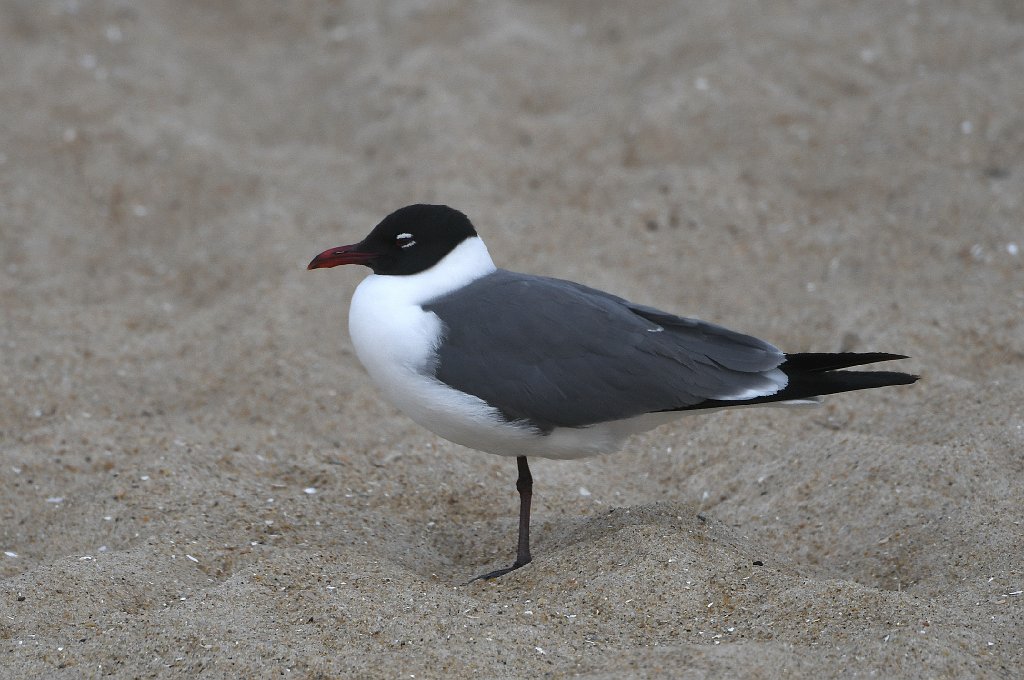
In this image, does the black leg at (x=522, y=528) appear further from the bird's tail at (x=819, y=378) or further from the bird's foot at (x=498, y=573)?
the bird's tail at (x=819, y=378)

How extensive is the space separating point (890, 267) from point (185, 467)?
3.51 metres

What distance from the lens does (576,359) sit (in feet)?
12.4

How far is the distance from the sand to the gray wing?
0.46 metres

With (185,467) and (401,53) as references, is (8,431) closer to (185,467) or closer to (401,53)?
(185,467)

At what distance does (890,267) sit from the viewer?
229 inches

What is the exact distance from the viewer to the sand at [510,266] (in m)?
3.37

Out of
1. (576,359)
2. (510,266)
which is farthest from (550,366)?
(510,266)

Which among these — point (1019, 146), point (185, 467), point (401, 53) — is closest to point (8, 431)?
point (185, 467)

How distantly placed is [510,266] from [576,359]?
7.35ft

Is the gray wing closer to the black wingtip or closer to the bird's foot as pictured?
the black wingtip

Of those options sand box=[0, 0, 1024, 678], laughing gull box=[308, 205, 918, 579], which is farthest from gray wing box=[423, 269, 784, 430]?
sand box=[0, 0, 1024, 678]

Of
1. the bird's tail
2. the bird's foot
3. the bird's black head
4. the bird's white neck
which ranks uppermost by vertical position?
the bird's black head

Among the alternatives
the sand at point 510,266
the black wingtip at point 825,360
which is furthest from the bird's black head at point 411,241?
the black wingtip at point 825,360

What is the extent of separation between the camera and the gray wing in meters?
3.71
